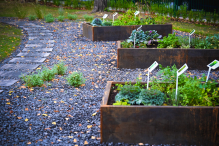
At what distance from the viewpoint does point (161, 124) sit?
290cm

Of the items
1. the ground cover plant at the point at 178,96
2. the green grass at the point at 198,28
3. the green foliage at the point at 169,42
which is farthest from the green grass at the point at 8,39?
the green grass at the point at 198,28

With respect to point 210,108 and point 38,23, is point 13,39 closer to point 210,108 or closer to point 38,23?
point 38,23

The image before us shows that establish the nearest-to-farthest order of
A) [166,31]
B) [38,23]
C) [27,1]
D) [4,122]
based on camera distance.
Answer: [4,122] → [166,31] → [38,23] → [27,1]

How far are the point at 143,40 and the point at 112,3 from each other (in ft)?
28.7

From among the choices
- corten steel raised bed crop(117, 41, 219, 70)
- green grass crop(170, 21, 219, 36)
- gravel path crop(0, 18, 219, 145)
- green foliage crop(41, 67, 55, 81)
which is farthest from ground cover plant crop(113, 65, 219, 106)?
green grass crop(170, 21, 219, 36)

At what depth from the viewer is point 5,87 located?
4.55 m

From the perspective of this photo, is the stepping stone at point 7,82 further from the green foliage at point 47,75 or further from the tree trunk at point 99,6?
the tree trunk at point 99,6

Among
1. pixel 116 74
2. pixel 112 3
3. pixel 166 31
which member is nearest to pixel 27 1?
pixel 112 3

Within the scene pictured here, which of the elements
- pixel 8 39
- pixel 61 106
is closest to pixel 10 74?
pixel 61 106

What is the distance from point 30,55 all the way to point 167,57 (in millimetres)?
3775

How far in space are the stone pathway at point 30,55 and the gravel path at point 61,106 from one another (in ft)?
0.80

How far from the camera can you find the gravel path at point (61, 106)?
312 cm

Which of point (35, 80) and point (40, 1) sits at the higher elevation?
point (40, 1)

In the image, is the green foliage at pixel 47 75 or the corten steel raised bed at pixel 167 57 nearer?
the green foliage at pixel 47 75
